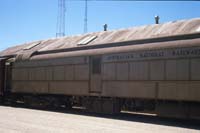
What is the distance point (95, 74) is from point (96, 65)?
0.51 meters

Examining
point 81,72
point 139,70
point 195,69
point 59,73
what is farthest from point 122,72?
point 59,73

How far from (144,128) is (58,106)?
10.1 meters

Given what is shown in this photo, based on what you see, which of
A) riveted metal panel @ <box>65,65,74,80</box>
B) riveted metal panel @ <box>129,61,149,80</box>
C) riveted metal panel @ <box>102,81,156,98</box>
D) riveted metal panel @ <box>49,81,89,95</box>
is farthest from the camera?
riveted metal panel @ <box>65,65,74,80</box>

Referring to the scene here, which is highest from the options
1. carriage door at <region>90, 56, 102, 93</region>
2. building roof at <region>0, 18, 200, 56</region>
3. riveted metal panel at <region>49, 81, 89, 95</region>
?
building roof at <region>0, 18, 200, 56</region>

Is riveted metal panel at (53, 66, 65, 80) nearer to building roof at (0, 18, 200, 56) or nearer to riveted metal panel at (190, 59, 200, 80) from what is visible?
building roof at (0, 18, 200, 56)

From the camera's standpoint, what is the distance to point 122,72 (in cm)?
1722

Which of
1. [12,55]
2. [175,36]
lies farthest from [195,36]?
[12,55]

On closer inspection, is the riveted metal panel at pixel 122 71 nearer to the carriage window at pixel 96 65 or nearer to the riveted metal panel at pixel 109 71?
the riveted metal panel at pixel 109 71

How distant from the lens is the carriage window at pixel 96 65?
1855cm

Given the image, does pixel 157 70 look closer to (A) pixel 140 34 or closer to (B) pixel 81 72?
(A) pixel 140 34

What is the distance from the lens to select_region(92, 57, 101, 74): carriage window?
18547 mm

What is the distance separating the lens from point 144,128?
12.6 m

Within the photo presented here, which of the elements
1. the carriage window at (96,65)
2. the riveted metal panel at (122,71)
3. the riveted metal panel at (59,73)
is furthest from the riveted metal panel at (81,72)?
the riveted metal panel at (122,71)


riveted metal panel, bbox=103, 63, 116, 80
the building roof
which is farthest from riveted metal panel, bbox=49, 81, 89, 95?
the building roof
